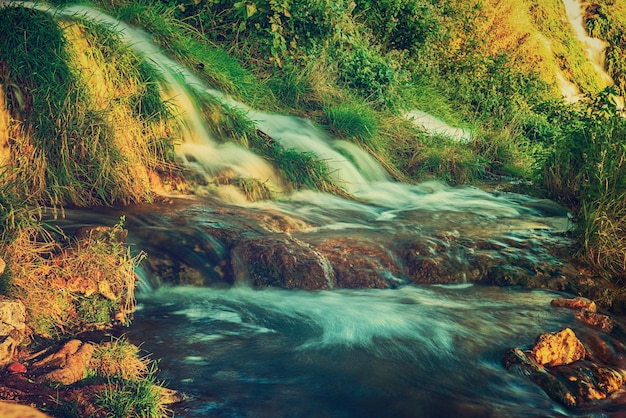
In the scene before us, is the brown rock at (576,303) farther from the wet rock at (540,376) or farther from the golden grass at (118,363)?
the golden grass at (118,363)

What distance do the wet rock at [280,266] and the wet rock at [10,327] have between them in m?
1.77

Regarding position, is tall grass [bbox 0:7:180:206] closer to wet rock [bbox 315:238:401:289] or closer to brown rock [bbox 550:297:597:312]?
wet rock [bbox 315:238:401:289]

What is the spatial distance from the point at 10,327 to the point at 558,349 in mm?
2862

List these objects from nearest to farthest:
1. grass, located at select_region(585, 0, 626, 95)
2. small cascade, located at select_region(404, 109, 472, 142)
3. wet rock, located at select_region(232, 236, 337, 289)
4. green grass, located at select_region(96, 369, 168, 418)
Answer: green grass, located at select_region(96, 369, 168, 418)
wet rock, located at select_region(232, 236, 337, 289)
small cascade, located at select_region(404, 109, 472, 142)
grass, located at select_region(585, 0, 626, 95)

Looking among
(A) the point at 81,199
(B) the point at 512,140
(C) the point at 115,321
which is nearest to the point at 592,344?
(C) the point at 115,321

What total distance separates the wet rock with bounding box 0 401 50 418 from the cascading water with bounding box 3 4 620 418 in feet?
2.01

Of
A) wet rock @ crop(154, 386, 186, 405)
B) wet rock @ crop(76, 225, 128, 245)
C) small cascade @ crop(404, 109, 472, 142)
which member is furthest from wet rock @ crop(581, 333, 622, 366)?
small cascade @ crop(404, 109, 472, 142)

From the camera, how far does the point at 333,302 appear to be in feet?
15.6

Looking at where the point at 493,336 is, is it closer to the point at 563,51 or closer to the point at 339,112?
the point at 339,112

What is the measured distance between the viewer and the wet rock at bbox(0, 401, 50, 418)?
2.68 metres

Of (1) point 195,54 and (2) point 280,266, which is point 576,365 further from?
(1) point 195,54

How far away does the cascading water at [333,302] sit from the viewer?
3.51 metres

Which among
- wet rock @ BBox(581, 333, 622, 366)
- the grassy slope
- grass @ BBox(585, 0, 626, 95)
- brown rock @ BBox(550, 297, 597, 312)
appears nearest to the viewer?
wet rock @ BBox(581, 333, 622, 366)

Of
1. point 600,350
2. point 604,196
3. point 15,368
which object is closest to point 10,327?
point 15,368
